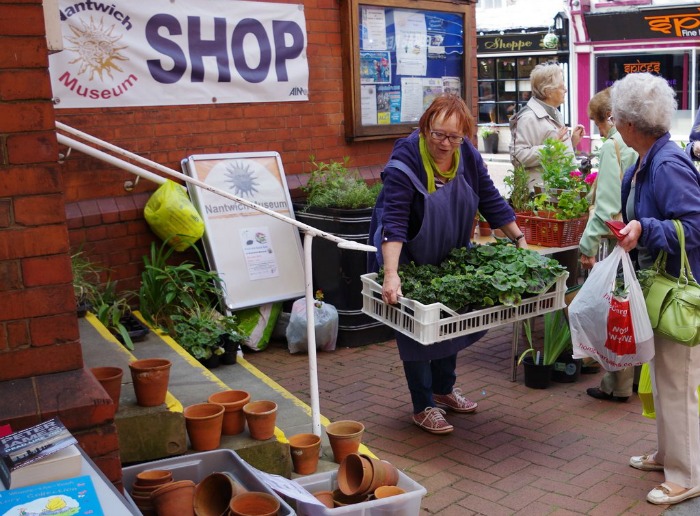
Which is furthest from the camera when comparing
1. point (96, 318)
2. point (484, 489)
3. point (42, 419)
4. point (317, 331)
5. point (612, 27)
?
point (612, 27)

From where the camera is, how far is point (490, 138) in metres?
23.1

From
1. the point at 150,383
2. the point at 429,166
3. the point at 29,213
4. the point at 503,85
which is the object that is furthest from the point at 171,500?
the point at 503,85

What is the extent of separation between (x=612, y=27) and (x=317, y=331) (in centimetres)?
1645

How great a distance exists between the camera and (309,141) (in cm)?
734

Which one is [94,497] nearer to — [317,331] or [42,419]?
[42,419]

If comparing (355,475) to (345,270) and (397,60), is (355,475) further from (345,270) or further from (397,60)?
(397,60)

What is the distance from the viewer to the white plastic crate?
4.20 m

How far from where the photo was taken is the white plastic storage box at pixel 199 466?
11.2ft

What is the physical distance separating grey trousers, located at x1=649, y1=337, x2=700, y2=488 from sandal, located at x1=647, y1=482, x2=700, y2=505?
26 mm

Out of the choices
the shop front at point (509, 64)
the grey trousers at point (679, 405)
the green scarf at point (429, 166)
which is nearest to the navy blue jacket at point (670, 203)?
the grey trousers at point (679, 405)

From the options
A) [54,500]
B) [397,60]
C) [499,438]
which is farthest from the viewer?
[397,60]

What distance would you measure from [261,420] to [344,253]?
297 centimetres

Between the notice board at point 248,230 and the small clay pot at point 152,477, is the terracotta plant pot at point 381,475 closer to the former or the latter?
the small clay pot at point 152,477

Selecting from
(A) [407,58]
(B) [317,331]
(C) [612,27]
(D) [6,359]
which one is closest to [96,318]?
(B) [317,331]
